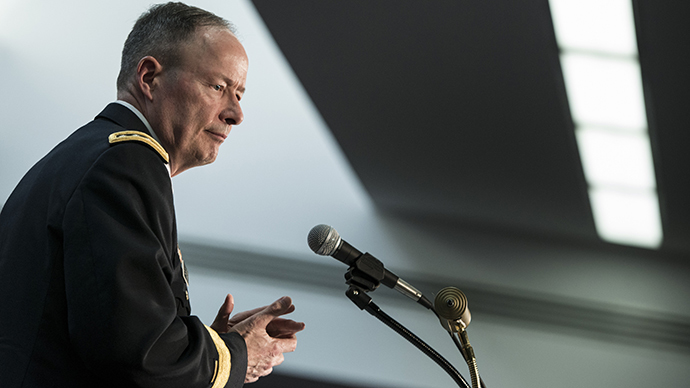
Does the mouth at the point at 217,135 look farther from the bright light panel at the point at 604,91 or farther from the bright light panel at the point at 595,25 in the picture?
the bright light panel at the point at 604,91

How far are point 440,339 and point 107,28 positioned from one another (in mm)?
3105

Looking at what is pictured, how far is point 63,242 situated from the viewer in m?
0.98

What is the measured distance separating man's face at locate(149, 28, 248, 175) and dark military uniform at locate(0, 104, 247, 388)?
0.23 meters

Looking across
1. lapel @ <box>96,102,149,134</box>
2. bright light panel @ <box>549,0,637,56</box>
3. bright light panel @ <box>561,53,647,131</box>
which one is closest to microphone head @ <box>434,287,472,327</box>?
lapel @ <box>96,102,149,134</box>

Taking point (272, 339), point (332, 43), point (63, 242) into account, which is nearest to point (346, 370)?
point (332, 43)

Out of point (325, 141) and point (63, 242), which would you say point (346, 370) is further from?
point (63, 242)

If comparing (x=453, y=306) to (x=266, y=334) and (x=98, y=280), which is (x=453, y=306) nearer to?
(x=266, y=334)

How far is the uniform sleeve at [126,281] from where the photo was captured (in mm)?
915

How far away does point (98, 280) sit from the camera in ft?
3.02

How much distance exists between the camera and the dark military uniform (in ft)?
3.02

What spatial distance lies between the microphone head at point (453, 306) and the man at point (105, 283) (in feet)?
1.05

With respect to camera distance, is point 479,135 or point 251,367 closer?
point 251,367

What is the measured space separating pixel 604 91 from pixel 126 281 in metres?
2.65

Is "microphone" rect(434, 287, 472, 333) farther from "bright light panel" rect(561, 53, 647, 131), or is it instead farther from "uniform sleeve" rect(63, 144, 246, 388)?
"bright light panel" rect(561, 53, 647, 131)
